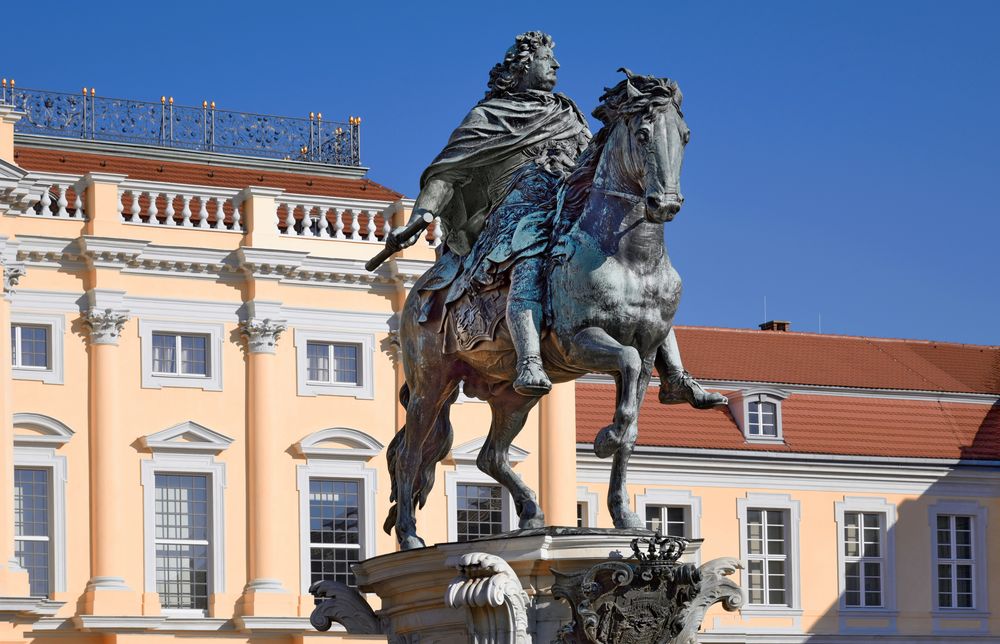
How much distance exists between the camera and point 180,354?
129 ft

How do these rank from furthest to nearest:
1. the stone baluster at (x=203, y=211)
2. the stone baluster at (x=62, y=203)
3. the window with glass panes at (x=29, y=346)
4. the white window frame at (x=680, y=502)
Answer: the white window frame at (x=680, y=502)
the stone baluster at (x=203, y=211)
the stone baluster at (x=62, y=203)
the window with glass panes at (x=29, y=346)

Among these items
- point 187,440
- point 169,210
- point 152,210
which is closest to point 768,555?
point 187,440

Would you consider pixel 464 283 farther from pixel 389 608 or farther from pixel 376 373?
pixel 376 373

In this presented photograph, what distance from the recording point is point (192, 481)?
38.8m

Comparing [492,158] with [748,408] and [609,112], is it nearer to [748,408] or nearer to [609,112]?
[609,112]

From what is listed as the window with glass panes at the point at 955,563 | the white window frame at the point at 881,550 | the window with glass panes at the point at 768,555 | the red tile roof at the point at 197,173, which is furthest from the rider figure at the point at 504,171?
the window with glass panes at the point at 955,563

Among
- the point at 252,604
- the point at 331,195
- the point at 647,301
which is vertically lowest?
the point at 252,604

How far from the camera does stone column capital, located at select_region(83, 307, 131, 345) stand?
3819cm

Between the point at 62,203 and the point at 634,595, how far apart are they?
28.5 meters

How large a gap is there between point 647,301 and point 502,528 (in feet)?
93.3

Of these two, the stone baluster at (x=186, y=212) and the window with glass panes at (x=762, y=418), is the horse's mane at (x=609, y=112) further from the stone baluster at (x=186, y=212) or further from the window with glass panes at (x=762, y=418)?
the window with glass panes at (x=762, y=418)

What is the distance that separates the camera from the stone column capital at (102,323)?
3819cm

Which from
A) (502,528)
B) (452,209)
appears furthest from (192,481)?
(452,209)

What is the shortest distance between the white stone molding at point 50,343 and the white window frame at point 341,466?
4.27 meters
